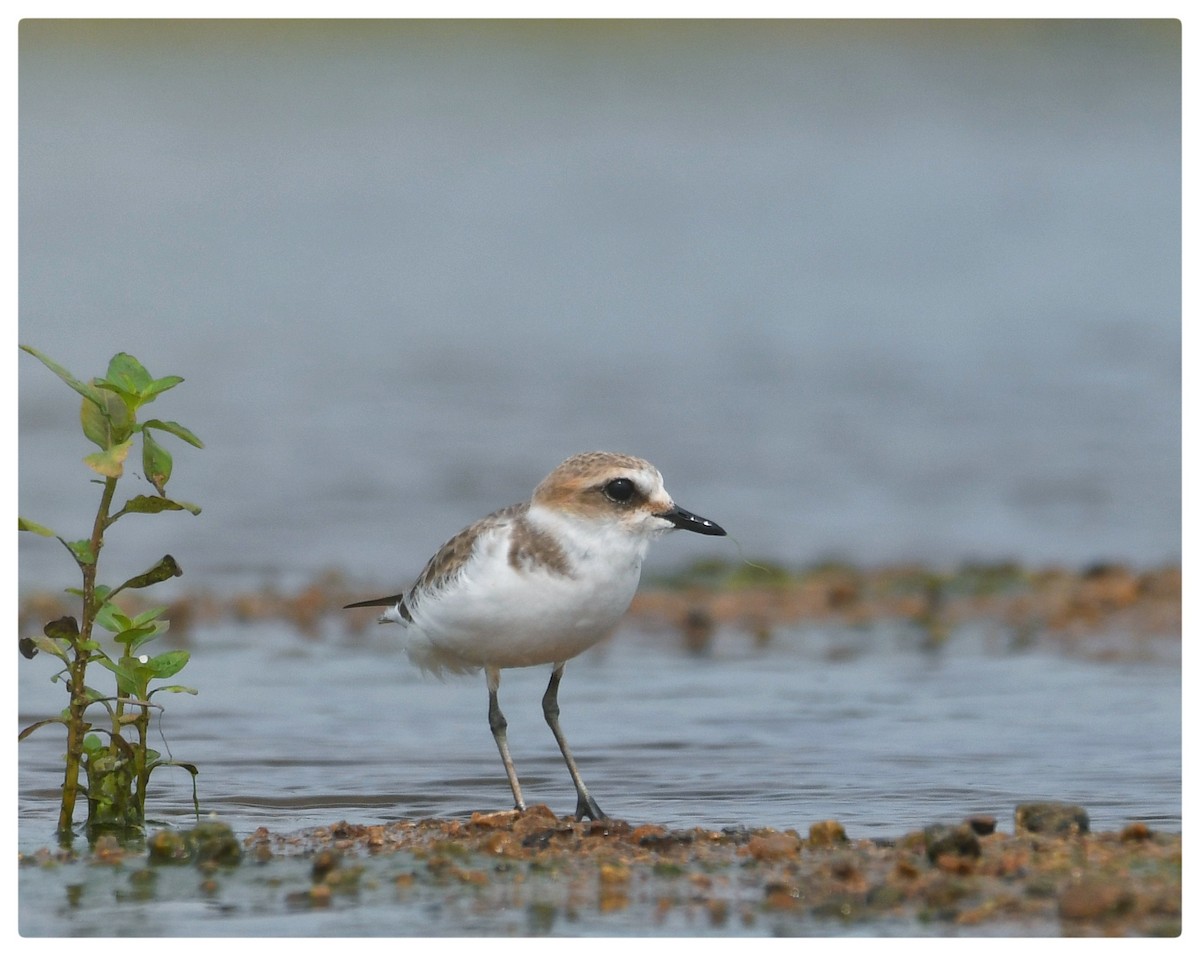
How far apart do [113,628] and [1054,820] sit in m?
3.23

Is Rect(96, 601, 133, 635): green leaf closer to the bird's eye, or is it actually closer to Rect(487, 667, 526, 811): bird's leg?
Rect(487, 667, 526, 811): bird's leg

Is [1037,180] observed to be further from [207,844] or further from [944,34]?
[207,844]

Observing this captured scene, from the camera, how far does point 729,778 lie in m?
6.77

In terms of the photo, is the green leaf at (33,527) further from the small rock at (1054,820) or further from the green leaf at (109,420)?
the small rock at (1054,820)

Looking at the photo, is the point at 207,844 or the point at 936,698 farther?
the point at 936,698

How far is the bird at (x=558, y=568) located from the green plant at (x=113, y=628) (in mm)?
1051

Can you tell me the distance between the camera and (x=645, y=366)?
17.4m

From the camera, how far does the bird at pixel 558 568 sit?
5812 millimetres

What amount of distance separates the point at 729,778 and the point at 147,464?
277cm

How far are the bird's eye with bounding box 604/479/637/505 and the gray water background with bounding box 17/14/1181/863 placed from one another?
121 cm

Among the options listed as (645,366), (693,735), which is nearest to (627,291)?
(645,366)

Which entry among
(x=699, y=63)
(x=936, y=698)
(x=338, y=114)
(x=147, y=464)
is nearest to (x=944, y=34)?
(x=699, y=63)

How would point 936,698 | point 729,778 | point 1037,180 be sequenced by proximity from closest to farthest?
point 729,778, point 936,698, point 1037,180
